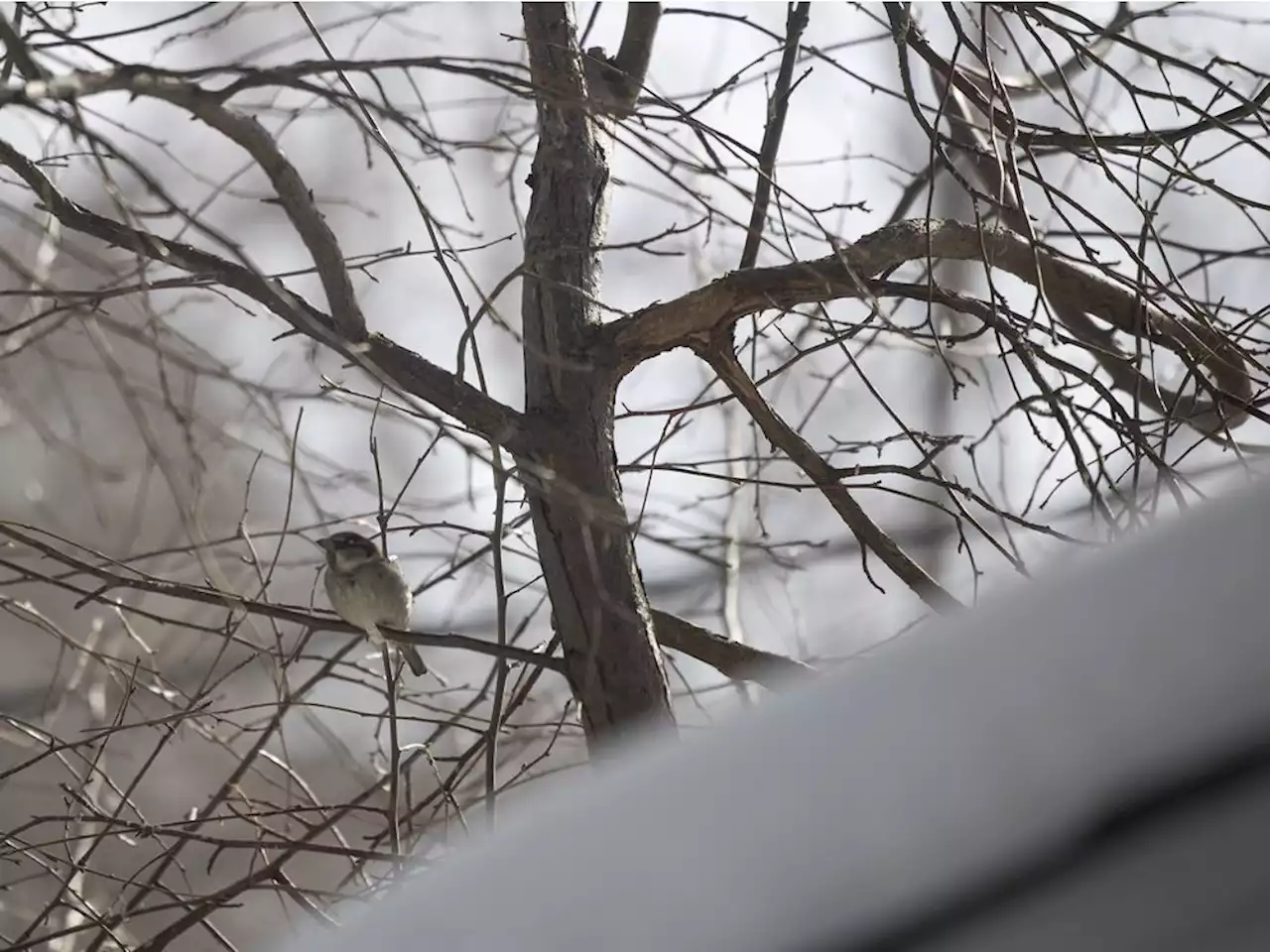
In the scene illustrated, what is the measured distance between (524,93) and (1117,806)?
4.05ft

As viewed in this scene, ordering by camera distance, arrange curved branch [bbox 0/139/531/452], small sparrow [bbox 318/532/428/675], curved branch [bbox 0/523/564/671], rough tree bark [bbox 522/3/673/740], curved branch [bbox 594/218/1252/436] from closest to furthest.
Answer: curved branch [bbox 0/139/531/452]
curved branch [bbox 0/523/564/671]
curved branch [bbox 594/218/1252/436]
rough tree bark [bbox 522/3/673/740]
small sparrow [bbox 318/532/428/675]

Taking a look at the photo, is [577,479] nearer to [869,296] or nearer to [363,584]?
[869,296]

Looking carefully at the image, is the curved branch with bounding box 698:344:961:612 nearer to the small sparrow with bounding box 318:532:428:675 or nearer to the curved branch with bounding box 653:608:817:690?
the curved branch with bounding box 653:608:817:690

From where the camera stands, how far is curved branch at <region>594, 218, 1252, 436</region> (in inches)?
67.9

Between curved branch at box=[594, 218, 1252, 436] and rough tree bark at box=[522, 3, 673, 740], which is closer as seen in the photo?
curved branch at box=[594, 218, 1252, 436]

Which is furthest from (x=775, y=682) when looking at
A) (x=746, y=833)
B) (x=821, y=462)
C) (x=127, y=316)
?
(x=127, y=316)

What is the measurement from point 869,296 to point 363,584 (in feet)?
4.28

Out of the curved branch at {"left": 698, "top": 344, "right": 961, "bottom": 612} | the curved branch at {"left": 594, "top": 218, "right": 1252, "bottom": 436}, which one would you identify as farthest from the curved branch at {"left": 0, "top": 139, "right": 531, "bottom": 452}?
the curved branch at {"left": 698, "top": 344, "right": 961, "bottom": 612}

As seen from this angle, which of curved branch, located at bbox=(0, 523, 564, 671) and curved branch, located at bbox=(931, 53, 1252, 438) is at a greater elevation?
curved branch, located at bbox=(931, 53, 1252, 438)

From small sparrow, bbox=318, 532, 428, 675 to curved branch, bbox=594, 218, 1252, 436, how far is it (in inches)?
32.7

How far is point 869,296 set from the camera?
1.50m

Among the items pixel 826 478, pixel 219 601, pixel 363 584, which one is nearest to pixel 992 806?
pixel 219 601

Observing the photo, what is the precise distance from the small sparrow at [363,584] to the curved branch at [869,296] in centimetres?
83

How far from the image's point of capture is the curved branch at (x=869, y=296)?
172cm
